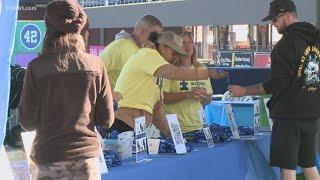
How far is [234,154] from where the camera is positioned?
378 cm

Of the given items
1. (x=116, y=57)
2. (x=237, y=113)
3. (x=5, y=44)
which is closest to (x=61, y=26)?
(x=5, y=44)

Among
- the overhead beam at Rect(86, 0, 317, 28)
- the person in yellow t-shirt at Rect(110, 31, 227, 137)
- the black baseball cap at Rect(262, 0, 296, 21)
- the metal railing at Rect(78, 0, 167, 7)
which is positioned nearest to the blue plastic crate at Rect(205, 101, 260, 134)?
the overhead beam at Rect(86, 0, 317, 28)

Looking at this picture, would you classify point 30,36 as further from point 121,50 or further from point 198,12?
point 198,12

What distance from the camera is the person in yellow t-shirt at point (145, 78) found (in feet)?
11.1

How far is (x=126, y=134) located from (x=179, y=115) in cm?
87

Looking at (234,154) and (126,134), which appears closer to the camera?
(126,134)

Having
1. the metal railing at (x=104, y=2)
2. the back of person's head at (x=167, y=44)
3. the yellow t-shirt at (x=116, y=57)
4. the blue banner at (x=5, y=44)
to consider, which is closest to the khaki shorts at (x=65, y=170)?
the blue banner at (x=5, y=44)

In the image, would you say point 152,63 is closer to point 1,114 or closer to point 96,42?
point 1,114

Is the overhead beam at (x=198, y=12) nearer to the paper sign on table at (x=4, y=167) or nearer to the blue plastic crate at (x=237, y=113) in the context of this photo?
the blue plastic crate at (x=237, y=113)

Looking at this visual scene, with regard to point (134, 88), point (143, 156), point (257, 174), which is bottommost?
point (257, 174)

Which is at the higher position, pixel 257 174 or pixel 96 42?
pixel 96 42

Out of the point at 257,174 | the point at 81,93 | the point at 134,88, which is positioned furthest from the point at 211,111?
the point at 81,93

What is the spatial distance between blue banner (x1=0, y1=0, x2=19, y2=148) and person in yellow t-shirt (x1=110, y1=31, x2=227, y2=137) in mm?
1309

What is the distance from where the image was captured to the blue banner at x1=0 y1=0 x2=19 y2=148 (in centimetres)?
210
